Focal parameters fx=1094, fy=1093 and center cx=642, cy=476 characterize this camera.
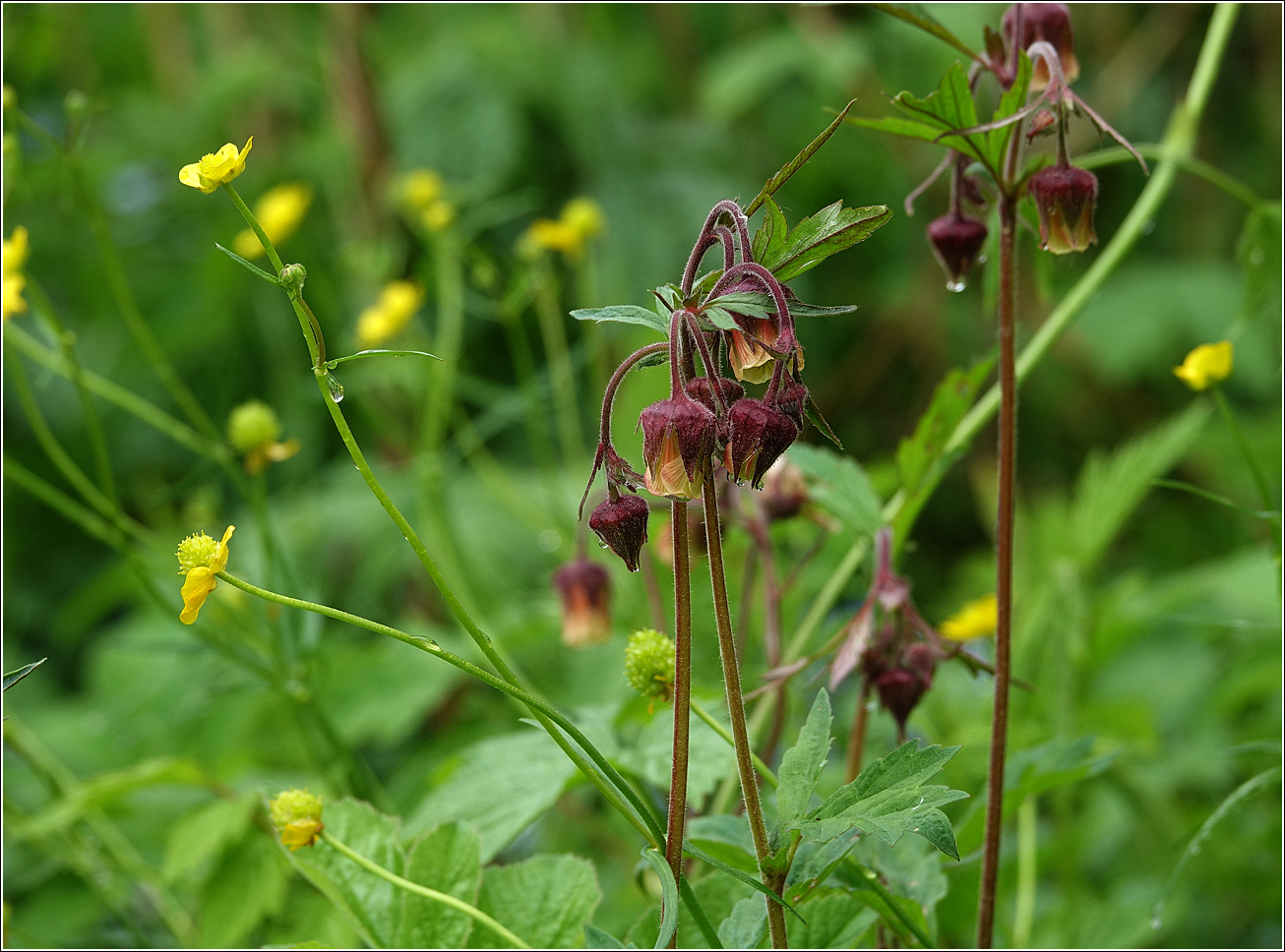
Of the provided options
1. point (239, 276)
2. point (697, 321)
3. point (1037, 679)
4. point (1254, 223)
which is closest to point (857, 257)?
point (239, 276)

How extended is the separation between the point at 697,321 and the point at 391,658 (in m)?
0.79

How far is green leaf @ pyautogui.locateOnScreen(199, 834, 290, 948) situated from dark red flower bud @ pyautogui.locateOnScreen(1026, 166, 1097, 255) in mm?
648

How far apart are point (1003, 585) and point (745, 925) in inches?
8.1

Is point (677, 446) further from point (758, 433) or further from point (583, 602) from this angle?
point (583, 602)

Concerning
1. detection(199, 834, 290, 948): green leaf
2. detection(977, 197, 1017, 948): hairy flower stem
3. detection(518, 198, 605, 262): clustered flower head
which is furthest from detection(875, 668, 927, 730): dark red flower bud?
detection(518, 198, 605, 262): clustered flower head

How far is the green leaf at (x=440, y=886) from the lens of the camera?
52cm

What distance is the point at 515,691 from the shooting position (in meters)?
0.41

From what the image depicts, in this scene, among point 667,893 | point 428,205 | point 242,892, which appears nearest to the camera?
point 667,893

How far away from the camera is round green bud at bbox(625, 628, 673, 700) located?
0.49 metres

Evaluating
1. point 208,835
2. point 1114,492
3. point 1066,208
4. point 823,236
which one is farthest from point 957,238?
point 208,835

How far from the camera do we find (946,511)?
7.09 feet

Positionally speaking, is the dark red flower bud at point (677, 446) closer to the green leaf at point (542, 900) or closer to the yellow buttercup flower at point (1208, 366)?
the green leaf at point (542, 900)

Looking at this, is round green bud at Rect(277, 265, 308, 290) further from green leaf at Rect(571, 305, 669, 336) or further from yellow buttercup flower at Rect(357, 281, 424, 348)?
yellow buttercup flower at Rect(357, 281, 424, 348)

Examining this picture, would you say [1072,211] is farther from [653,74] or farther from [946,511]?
[653,74]
